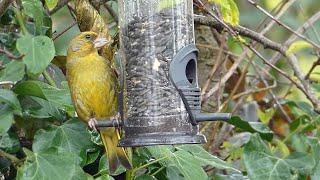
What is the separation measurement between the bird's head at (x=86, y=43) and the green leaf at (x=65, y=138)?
345 millimetres

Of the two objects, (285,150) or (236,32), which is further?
(285,150)

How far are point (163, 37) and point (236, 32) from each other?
0.61m

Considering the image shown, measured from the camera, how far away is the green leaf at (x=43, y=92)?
3053 millimetres

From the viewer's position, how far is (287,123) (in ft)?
16.3

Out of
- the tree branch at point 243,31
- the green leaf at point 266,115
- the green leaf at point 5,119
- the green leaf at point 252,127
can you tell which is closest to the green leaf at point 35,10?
the green leaf at point 5,119

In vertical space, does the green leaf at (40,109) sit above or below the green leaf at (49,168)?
above

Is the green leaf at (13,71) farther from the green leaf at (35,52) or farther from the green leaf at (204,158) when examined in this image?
the green leaf at (204,158)

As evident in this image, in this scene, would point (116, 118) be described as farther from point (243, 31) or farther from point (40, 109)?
point (243, 31)

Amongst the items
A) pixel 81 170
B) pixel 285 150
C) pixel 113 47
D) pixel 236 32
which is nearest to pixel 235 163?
pixel 285 150

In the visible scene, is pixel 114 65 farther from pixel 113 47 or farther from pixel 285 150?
pixel 285 150

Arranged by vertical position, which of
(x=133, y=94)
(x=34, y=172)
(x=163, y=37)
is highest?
(x=163, y=37)

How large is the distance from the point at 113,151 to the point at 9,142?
1.22ft

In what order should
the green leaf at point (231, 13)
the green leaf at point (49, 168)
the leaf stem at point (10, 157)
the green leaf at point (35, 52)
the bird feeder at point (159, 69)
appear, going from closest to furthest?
the green leaf at point (35, 52) < the green leaf at point (49, 168) < the leaf stem at point (10, 157) < the bird feeder at point (159, 69) < the green leaf at point (231, 13)

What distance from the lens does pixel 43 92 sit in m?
3.08
